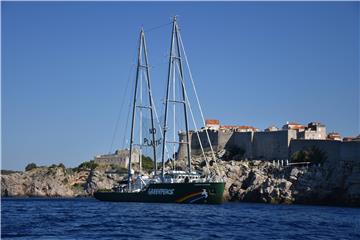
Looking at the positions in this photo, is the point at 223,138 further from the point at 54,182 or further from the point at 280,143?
the point at 54,182

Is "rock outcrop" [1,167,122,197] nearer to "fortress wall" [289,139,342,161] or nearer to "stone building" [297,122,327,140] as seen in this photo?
"stone building" [297,122,327,140]

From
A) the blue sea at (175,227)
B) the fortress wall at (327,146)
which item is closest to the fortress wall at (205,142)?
the fortress wall at (327,146)

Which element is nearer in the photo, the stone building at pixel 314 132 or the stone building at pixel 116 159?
the stone building at pixel 314 132

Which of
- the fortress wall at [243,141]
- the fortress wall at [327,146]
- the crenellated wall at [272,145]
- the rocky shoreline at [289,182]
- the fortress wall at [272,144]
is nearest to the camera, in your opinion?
the rocky shoreline at [289,182]

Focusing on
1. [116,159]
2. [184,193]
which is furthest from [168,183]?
[116,159]

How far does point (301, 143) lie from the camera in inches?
3634

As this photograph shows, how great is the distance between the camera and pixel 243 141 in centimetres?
10438

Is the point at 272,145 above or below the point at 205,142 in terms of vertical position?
below

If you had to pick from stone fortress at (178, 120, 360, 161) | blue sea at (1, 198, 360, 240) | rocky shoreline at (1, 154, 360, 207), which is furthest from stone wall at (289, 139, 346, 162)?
blue sea at (1, 198, 360, 240)

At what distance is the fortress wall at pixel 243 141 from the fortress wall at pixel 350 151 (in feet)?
69.0

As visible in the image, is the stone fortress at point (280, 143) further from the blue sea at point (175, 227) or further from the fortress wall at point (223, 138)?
the blue sea at point (175, 227)

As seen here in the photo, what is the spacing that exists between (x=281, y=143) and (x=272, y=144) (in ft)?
6.34

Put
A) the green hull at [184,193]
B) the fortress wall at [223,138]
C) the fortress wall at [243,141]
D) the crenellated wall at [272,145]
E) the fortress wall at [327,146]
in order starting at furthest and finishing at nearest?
the fortress wall at [223,138]
the fortress wall at [243,141]
the fortress wall at [327,146]
the crenellated wall at [272,145]
the green hull at [184,193]

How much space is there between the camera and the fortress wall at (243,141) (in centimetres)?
10219
